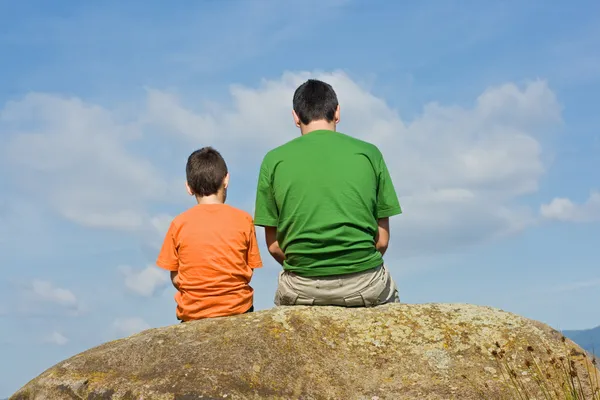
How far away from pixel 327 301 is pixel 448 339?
117 centimetres

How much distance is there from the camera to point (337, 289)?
6.04 meters

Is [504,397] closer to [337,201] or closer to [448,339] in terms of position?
[448,339]

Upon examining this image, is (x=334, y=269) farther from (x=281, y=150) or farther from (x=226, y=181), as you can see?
(x=226, y=181)

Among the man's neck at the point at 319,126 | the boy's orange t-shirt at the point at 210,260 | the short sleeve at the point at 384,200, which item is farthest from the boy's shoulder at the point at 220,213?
the short sleeve at the point at 384,200

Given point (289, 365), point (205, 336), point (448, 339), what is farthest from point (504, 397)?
point (205, 336)

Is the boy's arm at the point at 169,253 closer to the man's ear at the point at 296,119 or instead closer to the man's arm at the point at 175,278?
the man's arm at the point at 175,278

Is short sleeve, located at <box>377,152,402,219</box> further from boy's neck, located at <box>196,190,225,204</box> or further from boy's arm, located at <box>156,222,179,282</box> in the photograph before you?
boy's arm, located at <box>156,222,179,282</box>

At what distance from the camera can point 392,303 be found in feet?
20.8

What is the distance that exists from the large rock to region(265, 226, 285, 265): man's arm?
557 millimetres

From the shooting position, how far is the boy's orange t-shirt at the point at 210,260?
20.4 feet

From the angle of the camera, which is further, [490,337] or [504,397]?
[490,337]

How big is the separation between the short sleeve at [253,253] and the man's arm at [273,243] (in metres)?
0.22

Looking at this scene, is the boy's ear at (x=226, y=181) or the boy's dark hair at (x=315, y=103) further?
the boy's ear at (x=226, y=181)

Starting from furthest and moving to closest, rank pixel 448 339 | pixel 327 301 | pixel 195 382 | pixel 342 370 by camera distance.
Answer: pixel 327 301 < pixel 448 339 < pixel 342 370 < pixel 195 382
